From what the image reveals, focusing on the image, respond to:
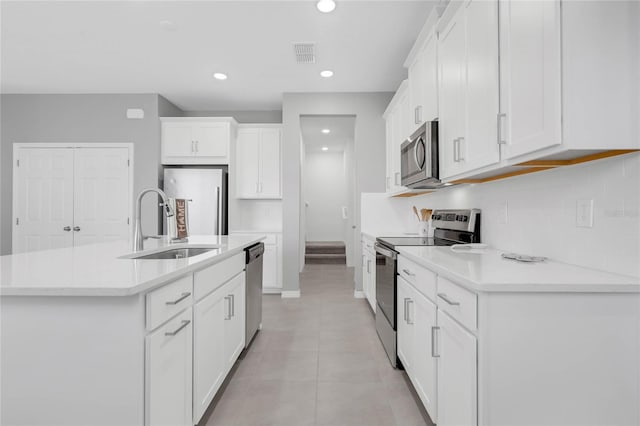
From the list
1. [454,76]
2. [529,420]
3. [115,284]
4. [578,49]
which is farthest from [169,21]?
[529,420]

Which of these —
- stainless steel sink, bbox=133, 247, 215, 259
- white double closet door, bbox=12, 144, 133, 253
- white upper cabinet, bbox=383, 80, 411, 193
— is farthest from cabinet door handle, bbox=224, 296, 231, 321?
white double closet door, bbox=12, 144, 133, 253

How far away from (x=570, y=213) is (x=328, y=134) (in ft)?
18.5

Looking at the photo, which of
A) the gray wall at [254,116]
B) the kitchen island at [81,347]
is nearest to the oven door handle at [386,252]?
the kitchen island at [81,347]

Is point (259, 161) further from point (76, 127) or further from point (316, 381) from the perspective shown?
point (316, 381)

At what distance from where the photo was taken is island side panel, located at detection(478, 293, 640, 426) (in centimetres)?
104

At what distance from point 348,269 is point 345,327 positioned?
3.23 metres

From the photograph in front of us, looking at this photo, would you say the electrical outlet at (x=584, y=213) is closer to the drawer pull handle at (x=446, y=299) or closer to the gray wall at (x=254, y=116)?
the drawer pull handle at (x=446, y=299)

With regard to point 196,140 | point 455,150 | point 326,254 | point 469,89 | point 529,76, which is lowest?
point 326,254

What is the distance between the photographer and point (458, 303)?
125cm

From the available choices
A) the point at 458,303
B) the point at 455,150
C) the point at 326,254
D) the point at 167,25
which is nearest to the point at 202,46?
the point at 167,25

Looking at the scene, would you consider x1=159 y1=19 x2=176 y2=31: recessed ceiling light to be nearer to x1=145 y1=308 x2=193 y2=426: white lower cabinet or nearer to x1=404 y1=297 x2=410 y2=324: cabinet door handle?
x1=145 y1=308 x2=193 y2=426: white lower cabinet

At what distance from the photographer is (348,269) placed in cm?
641

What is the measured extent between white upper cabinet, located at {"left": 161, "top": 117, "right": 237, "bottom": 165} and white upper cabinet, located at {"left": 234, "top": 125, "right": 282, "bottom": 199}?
1.02 ft

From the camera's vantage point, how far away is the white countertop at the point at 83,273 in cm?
101
